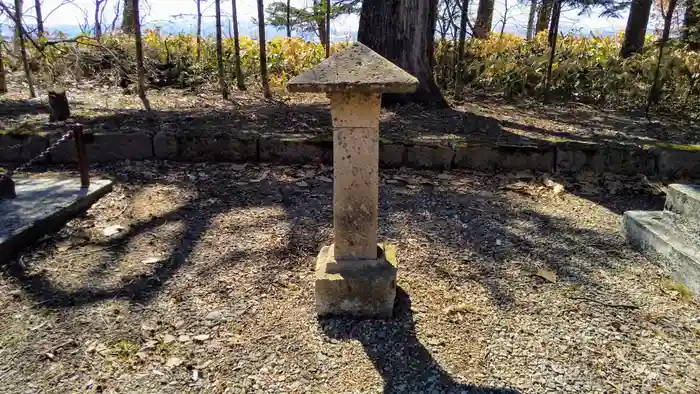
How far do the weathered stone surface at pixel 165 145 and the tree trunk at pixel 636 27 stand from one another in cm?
834

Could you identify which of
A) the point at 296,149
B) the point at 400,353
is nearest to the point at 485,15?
the point at 296,149

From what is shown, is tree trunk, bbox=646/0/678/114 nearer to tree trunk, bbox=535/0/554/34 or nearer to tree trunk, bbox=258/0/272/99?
tree trunk, bbox=535/0/554/34

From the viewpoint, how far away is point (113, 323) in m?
2.55

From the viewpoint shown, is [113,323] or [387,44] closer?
[113,323]

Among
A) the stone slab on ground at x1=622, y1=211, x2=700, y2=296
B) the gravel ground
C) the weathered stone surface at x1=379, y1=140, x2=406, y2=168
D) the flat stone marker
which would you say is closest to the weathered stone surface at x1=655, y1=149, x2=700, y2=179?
the gravel ground

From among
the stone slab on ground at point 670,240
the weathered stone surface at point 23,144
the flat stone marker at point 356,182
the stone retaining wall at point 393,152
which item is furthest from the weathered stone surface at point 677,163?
the weathered stone surface at point 23,144

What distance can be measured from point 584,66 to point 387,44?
391cm

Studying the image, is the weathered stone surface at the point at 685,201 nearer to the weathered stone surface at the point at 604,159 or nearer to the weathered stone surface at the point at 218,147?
the weathered stone surface at the point at 604,159

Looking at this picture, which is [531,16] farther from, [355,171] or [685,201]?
[355,171]

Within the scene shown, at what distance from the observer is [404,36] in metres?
6.29

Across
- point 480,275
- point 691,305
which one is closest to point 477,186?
point 480,275

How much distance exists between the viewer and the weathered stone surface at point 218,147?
16.7 feet

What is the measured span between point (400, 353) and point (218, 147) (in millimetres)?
3489

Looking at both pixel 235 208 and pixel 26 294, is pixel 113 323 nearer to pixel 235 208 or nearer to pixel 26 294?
pixel 26 294
